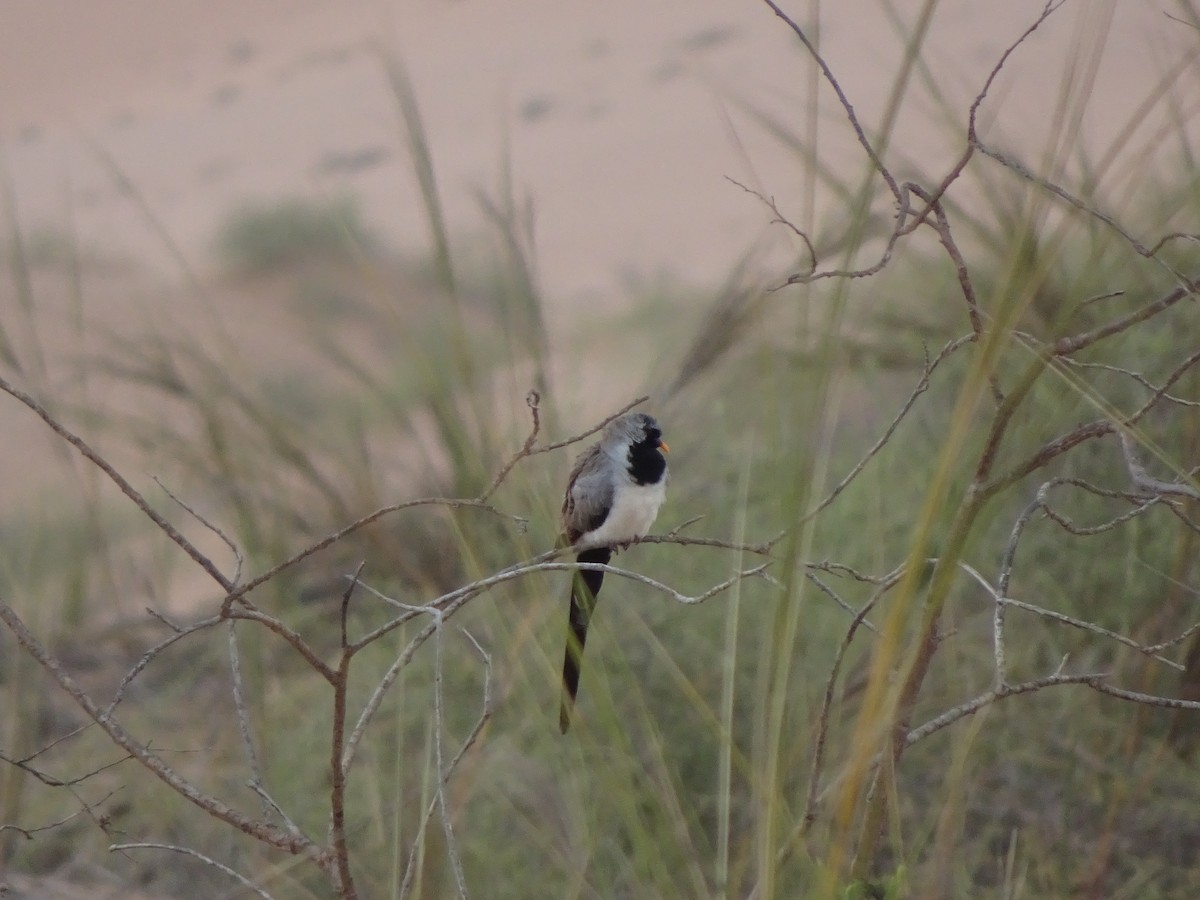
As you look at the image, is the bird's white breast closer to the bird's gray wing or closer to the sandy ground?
the bird's gray wing

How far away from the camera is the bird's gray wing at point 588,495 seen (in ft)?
8.07

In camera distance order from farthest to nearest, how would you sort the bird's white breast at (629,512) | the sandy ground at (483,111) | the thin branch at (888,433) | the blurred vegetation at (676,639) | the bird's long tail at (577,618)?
the sandy ground at (483,111), the bird's white breast at (629,512), the blurred vegetation at (676,639), the bird's long tail at (577,618), the thin branch at (888,433)

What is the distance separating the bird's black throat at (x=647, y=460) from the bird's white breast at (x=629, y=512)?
16 millimetres

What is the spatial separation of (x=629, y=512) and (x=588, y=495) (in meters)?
0.11

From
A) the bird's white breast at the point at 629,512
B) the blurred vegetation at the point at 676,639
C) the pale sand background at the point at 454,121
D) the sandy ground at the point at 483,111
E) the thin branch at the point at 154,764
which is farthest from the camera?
the sandy ground at the point at 483,111

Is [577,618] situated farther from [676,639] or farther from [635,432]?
[676,639]

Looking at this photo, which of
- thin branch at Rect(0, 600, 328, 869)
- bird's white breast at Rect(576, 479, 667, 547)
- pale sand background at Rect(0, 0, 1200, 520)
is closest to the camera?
thin branch at Rect(0, 600, 328, 869)

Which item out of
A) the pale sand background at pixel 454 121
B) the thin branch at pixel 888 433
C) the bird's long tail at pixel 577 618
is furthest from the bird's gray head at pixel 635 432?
the pale sand background at pixel 454 121

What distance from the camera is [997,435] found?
1.18m

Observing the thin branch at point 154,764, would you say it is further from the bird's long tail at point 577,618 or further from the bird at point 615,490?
the bird at point 615,490

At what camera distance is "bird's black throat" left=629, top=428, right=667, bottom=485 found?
7.97ft

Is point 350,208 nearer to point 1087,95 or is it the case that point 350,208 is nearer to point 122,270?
point 122,270

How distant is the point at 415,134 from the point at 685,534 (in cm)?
136

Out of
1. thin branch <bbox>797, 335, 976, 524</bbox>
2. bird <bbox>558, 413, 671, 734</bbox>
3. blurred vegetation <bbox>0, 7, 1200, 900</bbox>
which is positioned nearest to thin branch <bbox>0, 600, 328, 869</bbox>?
blurred vegetation <bbox>0, 7, 1200, 900</bbox>
